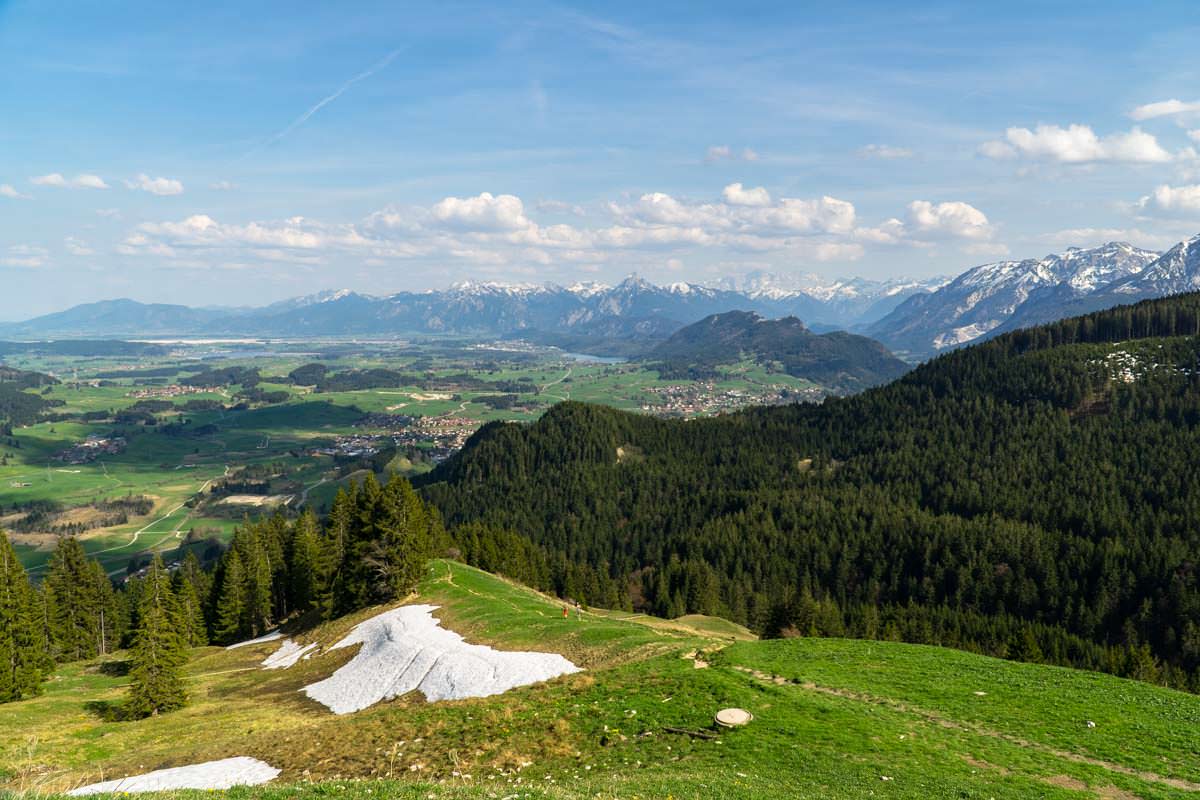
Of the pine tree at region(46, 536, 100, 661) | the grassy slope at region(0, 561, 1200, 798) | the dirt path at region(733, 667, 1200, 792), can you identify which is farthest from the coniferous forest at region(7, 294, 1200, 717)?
the dirt path at region(733, 667, 1200, 792)

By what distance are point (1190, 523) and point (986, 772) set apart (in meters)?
163

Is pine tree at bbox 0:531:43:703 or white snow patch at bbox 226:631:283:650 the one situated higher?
pine tree at bbox 0:531:43:703

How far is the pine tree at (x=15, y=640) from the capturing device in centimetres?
5644

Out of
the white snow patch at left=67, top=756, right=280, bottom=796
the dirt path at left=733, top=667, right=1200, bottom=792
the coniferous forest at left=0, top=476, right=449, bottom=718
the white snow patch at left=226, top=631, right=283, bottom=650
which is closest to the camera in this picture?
the dirt path at left=733, top=667, right=1200, bottom=792

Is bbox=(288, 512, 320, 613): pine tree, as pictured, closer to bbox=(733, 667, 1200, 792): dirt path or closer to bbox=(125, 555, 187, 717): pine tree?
bbox=(125, 555, 187, 717): pine tree

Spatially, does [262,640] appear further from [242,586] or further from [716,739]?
[716,739]

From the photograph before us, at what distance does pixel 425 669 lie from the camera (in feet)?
173

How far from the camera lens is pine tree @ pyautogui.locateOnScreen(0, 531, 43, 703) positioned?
5644cm

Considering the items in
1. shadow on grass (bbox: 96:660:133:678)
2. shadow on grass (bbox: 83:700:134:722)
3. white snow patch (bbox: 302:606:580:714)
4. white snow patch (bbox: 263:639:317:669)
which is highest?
white snow patch (bbox: 302:606:580:714)

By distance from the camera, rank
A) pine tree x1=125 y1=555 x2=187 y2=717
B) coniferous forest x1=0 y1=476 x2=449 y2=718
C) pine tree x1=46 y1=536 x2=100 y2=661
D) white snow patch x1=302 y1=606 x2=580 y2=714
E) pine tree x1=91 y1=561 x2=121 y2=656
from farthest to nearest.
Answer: pine tree x1=91 y1=561 x2=121 y2=656 < pine tree x1=46 y1=536 x2=100 y2=661 < coniferous forest x1=0 y1=476 x2=449 y2=718 < pine tree x1=125 y1=555 x2=187 y2=717 < white snow patch x1=302 y1=606 x2=580 y2=714

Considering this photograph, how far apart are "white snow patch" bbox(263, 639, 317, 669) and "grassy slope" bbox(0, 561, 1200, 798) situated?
50.8 feet

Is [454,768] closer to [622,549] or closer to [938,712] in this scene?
[938,712]

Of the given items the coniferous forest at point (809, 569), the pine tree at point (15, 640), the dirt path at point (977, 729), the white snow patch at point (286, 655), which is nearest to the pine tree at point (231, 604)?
the coniferous forest at point (809, 569)

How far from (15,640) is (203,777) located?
150ft
